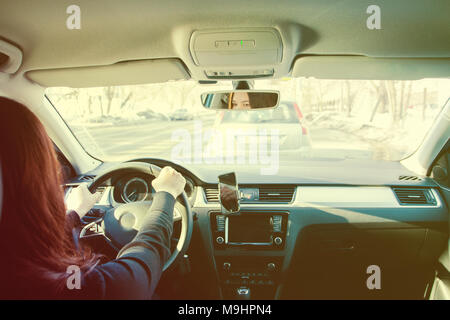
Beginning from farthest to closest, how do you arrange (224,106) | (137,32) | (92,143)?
(92,143)
(224,106)
(137,32)

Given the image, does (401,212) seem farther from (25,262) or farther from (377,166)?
(25,262)

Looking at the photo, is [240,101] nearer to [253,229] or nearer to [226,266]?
[253,229]

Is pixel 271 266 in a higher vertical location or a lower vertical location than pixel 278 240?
lower

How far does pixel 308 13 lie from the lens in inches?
72.9

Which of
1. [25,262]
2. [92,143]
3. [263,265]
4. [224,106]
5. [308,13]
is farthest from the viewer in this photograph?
[92,143]

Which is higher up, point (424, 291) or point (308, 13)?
point (308, 13)

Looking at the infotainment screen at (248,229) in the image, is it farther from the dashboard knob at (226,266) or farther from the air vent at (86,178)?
the air vent at (86,178)

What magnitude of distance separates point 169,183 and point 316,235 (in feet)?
5.54

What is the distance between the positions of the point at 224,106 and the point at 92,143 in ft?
5.42

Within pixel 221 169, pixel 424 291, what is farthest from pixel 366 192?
pixel 221 169

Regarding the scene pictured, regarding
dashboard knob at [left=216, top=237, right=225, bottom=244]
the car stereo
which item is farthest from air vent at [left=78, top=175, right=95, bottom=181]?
dashboard knob at [left=216, top=237, right=225, bottom=244]

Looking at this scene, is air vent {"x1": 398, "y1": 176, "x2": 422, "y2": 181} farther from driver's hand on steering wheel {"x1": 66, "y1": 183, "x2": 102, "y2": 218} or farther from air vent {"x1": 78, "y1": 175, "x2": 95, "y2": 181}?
air vent {"x1": 78, "y1": 175, "x2": 95, "y2": 181}

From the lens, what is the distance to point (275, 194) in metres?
3.07

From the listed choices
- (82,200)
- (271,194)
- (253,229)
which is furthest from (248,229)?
(82,200)
